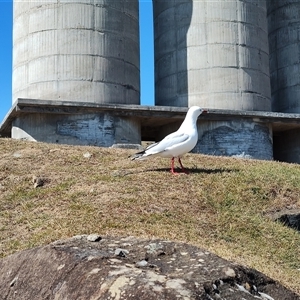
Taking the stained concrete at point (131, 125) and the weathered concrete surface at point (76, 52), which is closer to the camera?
the stained concrete at point (131, 125)

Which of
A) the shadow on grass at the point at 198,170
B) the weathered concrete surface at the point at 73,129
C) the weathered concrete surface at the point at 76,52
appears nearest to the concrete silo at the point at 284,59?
the weathered concrete surface at the point at 76,52

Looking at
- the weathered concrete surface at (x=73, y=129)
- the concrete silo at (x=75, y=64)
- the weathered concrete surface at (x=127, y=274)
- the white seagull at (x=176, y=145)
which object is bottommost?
the weathered concrete surface at (x=127, y=274)

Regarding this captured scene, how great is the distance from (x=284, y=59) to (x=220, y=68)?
4.98 meters

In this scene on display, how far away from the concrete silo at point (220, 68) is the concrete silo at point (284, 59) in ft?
7.88

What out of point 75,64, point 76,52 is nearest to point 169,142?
point 75,64

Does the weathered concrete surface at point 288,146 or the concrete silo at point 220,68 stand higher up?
the concrete silo at point 220,68

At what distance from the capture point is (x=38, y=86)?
1848 cm

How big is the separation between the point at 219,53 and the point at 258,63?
5.19 ft

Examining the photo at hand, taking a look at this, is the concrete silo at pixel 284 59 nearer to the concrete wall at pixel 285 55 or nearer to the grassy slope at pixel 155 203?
the concrete wall at pixel 285 55

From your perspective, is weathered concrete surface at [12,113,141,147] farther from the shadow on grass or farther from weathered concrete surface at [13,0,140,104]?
the shadow on grass

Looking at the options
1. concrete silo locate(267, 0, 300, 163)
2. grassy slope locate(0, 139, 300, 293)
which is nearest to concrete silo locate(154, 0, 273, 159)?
concrete silo locate(267, 0, 300, 163)

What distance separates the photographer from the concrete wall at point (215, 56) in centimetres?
1966

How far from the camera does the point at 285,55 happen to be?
23.5m

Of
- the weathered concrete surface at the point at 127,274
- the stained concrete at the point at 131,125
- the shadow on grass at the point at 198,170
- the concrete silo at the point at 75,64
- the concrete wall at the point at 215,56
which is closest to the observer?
the weathered concrete surface at the point at 127,274
